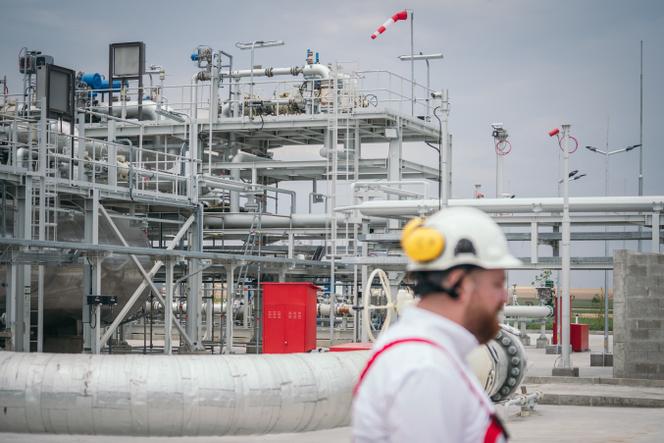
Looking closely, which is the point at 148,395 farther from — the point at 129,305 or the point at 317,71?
the point at 317,71

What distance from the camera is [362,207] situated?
2462cm

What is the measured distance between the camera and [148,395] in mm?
12352

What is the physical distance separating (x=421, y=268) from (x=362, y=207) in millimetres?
Answer: 21573

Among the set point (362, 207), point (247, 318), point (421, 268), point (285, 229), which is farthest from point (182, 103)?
point (421, 268)

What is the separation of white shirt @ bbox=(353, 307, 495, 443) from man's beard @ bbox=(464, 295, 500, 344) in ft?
0.31

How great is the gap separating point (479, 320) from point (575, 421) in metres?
13.9

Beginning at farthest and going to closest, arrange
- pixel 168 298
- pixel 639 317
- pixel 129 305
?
pixel 168 298, pixel 129 305, pixel 639 317

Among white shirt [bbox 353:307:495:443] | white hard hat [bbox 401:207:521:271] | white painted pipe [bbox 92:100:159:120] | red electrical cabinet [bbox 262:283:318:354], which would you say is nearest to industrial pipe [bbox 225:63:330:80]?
white painted pipe [bbox 92:100:159:120]

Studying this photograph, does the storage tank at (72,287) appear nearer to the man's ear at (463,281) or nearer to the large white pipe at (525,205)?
the large white pipe at (525,205)

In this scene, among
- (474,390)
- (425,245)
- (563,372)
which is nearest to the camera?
(474,390)

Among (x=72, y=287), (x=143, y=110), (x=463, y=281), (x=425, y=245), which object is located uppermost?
(x=143, y=110)

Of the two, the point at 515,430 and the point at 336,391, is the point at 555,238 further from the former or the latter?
the point at 336,391

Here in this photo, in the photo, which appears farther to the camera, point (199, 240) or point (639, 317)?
point (199, 240)

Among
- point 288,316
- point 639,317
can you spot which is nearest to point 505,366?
point 639,317
